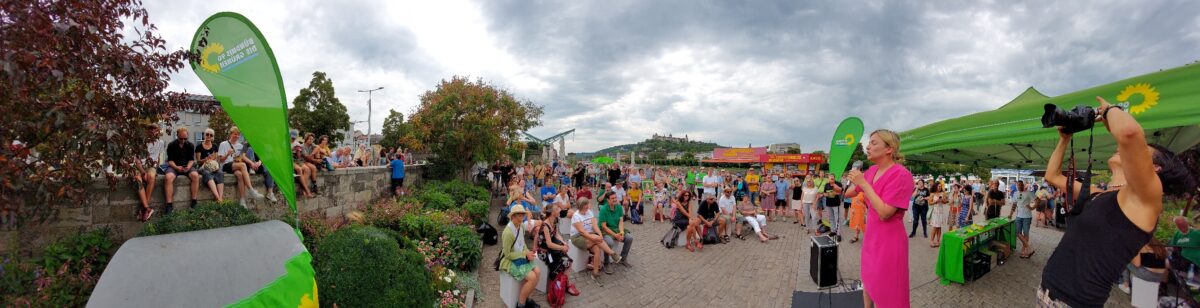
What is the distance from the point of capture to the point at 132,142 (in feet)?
10.4

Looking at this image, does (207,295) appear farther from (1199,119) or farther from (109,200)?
(1199,119)

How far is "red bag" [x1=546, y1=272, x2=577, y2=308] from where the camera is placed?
5309 mm

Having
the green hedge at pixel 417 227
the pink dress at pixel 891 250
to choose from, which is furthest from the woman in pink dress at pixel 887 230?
the green hedge at pixel 417 227

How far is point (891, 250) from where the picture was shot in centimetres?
273

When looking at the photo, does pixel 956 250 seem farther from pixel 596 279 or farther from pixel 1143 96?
pixel 596 279

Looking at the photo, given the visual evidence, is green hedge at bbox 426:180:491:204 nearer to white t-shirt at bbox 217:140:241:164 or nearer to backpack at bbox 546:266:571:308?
white t-shirt at bbox 217:140:241:164

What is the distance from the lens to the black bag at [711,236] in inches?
359

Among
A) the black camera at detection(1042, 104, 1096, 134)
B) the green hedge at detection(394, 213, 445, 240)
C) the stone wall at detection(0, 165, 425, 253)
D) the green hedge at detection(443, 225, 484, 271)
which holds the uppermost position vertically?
Result: the black camera at detection(1042, 104, 1096, 134)

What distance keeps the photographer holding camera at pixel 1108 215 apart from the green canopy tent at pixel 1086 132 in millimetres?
308

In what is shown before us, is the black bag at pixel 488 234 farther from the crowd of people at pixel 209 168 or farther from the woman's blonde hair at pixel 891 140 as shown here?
the woman's blonde hair at pixel 891 140

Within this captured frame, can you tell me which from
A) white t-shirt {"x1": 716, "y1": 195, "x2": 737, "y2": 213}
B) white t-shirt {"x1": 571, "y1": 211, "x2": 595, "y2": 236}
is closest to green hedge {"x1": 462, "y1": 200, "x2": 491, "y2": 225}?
white t-shirt {"x1": 571, "y1": 211, "x2": 595, "y2": 236}

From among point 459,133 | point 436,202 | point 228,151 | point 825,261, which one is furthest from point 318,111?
point 825,261

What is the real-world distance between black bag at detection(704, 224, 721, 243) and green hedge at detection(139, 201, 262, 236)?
7609 millimetres

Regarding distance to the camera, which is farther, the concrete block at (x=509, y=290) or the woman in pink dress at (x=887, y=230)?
the concrete block at (x=509, y=290)
